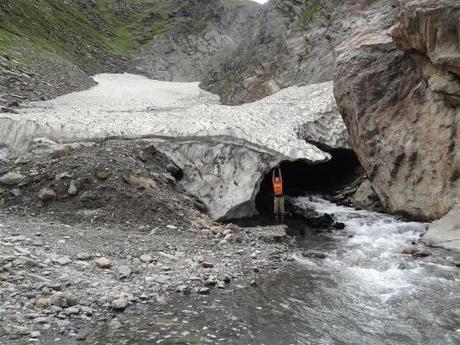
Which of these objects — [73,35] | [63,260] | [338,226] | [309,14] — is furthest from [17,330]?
[73,35]

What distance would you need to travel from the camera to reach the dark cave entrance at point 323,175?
24.0m

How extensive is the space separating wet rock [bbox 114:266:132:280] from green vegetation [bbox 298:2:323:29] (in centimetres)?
3063

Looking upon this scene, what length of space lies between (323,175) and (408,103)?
866 centimetres

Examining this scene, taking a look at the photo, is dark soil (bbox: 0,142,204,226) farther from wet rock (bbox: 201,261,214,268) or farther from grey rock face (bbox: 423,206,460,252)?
grey rock face (bbox: 423,206,460,252)

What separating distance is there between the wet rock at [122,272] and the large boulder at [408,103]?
34.8 feet

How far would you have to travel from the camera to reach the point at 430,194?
16562 mm

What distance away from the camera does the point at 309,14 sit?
3812cm

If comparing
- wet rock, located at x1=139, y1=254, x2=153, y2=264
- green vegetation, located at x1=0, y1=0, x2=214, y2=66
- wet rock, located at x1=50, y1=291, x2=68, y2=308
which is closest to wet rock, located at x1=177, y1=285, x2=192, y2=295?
wet rock, located at x1=139, y1=254, x2=153, y2=264

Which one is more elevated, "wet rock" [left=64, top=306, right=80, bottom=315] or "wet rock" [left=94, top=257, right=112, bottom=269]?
"wet rock" [left=94, top=257, right=112, bottom=269]

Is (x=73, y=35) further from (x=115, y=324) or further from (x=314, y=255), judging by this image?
(x=115, y=324)

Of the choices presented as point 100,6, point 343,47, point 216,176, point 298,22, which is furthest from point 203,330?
point 100,6

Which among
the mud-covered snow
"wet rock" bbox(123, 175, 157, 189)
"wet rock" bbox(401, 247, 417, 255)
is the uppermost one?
the mud-covered snow

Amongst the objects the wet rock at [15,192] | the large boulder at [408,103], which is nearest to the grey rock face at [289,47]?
the large boulder at [408,103]

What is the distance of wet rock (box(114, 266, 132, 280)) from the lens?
1045 cm
